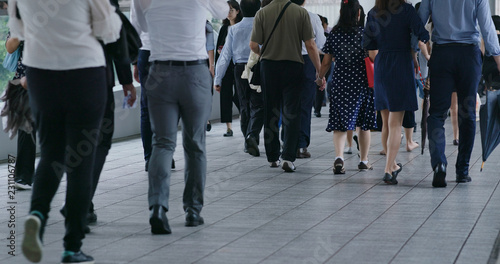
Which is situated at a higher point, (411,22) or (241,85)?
(411,22)

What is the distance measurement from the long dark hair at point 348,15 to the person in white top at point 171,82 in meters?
2.86

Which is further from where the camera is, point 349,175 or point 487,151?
point 349,175

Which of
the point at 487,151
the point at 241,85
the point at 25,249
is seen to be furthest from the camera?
the point at 241,85

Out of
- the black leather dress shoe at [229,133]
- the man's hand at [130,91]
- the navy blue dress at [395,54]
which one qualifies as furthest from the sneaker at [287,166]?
the black leather dress shoe at [229,133]

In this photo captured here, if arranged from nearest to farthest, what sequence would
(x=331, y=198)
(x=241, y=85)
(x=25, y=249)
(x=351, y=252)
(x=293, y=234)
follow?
(x=25, y=249) → (x=351, y=252) → (x=293, y=234) → (x=331, y=198) → (x=241, y=85)

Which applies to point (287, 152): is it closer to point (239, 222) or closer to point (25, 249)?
point (239, 222)

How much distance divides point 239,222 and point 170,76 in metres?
1.12

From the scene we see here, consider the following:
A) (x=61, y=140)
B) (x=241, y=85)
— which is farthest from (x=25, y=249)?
(x=241, y=85)

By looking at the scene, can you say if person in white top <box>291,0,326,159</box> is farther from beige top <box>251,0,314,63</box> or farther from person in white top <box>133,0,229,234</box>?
person in white top <box>133,0,229,234</box>

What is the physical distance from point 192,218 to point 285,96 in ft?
9.99

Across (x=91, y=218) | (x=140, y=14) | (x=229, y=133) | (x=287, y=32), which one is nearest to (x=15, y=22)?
(x=140, y=14)

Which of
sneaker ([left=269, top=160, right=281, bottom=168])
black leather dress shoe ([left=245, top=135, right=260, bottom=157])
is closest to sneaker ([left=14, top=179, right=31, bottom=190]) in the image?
sneaker ([left=269, top=160, right=281, bottom=168])

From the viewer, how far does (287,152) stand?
8.71 metres

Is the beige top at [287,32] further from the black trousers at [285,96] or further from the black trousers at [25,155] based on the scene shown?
the black trousers at [25,155]
